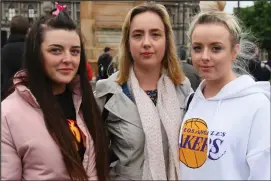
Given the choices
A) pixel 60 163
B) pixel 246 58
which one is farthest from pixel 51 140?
pixel 246 58

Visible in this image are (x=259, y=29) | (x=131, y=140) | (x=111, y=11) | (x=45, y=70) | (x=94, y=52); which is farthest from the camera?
(x=259, y=29)

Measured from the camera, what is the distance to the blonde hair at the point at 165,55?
309 cm

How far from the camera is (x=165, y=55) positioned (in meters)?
3.20

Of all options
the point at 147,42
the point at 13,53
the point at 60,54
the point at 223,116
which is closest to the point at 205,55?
the point at 223,116

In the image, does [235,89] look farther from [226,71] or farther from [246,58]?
[246,58]

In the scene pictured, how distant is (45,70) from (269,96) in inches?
51.6

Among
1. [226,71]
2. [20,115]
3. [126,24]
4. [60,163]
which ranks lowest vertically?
[60,163]

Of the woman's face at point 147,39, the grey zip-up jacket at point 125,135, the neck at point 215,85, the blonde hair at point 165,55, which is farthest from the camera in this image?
the blonde hair at point 165,55

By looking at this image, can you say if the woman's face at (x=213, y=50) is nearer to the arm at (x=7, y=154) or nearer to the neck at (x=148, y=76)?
the neck at (x=148, y=76)

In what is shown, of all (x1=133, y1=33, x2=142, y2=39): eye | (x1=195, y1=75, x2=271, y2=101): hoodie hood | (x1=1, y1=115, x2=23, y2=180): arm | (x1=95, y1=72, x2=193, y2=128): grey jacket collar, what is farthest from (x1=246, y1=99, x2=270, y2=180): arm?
(x1=1, y1=115, x2=23, y2=180): arm

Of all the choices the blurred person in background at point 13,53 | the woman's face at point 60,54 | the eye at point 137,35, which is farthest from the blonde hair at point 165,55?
the blurred person in background at point 13,53

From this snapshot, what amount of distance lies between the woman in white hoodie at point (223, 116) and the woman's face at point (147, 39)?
28cm

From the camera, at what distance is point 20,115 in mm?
2400

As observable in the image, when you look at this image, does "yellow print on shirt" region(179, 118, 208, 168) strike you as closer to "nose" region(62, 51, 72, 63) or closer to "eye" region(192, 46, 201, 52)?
"eye" region(192, 46, 201, 52)
